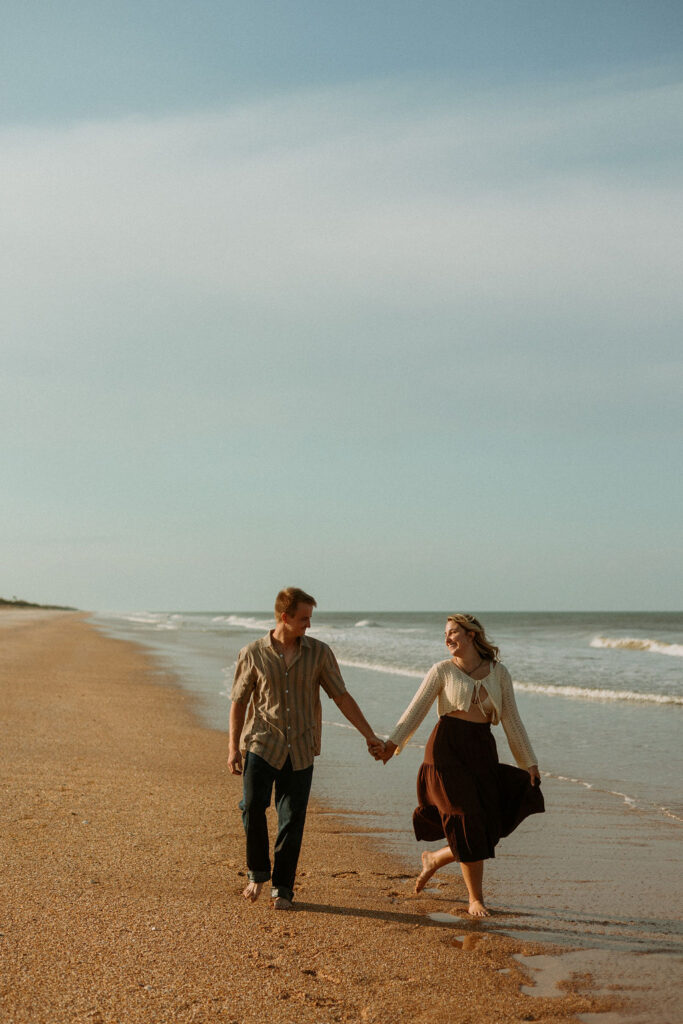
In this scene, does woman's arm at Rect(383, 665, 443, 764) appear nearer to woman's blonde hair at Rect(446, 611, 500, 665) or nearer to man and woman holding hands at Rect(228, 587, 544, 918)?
man and woman holding hands at Rect(228, 587, 544, 918)

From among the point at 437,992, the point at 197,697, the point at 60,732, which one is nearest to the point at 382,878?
the point at 437,992

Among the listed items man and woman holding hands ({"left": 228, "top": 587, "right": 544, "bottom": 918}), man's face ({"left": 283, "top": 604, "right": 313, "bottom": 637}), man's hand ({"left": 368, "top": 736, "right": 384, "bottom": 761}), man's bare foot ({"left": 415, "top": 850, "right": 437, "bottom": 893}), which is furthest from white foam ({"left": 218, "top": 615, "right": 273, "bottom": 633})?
man's face ({"left": 283, "top": 604, "right": 313, "bottom": 637})

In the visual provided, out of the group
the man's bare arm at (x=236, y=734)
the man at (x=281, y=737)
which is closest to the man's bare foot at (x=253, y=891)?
the man at (x=281, y=737)

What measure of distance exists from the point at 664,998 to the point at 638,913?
127 centimetres

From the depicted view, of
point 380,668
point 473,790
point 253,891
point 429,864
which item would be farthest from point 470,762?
point 380,668

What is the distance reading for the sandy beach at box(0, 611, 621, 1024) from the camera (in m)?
4.02

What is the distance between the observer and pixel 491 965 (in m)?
4.62

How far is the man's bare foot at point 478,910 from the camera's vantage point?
5.36 m

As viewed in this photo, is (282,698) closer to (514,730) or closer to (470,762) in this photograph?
(470,762)

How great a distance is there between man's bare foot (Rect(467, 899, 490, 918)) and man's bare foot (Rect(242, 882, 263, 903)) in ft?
3.93

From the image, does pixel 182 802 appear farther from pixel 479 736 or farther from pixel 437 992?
pixel 437 992

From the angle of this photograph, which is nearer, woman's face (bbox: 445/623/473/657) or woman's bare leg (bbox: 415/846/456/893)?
woman's face (bbox: 445/623/473/657)

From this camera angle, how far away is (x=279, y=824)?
5.44 m

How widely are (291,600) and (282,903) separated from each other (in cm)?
169
